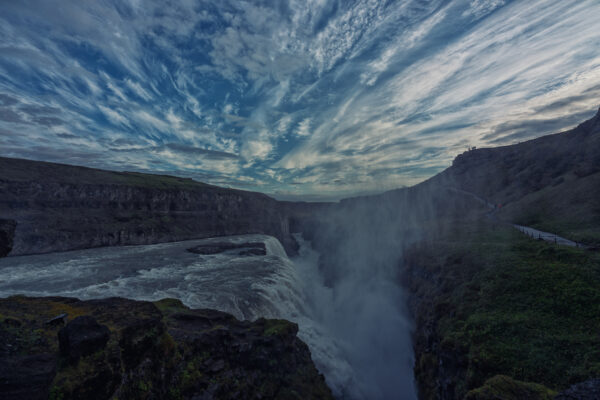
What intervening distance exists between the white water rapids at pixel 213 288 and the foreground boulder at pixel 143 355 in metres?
6.62

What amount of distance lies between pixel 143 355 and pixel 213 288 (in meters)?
20.1

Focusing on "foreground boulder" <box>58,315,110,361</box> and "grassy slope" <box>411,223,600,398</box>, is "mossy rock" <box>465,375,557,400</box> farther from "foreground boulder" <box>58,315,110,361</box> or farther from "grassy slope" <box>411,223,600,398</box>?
"foreground boulder" <box>58,315,110,361</box>

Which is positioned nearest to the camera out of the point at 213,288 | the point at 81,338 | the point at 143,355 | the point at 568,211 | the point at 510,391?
the point at 81,338

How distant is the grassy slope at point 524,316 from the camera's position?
31.7 ft

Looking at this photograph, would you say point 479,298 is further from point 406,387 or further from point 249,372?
point 249,372

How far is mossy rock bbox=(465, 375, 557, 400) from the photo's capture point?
8.05 m

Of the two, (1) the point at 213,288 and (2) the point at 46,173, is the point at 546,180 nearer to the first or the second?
(1) the point at 213,288

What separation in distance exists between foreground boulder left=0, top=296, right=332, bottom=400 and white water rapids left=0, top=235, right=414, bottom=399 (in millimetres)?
6621

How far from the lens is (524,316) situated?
12297 mm

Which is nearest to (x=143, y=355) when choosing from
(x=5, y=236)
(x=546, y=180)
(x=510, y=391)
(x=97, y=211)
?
(x=5, y=236)

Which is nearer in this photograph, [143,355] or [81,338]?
[81,338]

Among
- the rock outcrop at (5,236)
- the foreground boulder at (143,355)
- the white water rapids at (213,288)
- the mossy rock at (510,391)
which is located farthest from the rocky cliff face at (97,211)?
the mossy rock at (510,391)

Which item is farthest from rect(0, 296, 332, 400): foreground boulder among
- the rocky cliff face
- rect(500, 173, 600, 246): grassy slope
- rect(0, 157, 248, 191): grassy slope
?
rect(0, 157, 248, 191): grassy slope

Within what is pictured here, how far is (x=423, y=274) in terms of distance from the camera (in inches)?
1068
